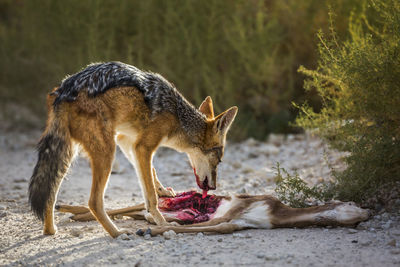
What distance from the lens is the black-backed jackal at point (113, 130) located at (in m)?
4.72

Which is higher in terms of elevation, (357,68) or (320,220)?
(357,68)

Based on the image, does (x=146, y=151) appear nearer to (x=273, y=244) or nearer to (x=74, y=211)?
(x=74, y=211)

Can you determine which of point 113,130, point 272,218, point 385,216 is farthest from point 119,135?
point 385,216

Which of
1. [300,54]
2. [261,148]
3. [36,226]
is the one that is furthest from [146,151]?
[300,54]

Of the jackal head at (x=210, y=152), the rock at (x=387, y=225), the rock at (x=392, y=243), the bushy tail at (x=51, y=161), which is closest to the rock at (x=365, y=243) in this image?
the rock at (x=392, y=243)

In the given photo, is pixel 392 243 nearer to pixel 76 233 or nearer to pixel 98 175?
pixel 98 175

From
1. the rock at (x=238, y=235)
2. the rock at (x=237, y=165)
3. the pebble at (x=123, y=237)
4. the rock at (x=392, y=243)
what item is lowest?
the rock at (x=392, y=243)

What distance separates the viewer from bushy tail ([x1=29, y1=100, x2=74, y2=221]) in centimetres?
466

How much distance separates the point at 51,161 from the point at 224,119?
6.93 feet

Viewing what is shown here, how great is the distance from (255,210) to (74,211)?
2.20 m

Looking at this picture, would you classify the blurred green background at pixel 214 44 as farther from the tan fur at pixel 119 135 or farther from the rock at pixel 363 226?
the rock at pixel 363 226

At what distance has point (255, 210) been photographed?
492cm

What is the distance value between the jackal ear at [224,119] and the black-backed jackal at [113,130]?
0.01 meters

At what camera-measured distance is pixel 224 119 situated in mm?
5656
